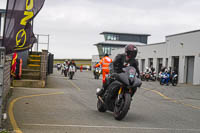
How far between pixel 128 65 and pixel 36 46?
2015 centimetres

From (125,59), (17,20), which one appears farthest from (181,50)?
(17,20)

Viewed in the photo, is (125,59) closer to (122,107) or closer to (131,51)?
(131,51)

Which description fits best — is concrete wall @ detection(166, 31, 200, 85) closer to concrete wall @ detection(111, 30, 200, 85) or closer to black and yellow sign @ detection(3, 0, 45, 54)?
concrete wall @ detection(111, 30, 200, 85)

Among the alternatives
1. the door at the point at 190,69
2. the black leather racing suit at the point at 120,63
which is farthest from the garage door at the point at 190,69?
the black leather racing suit at the point at 120,63

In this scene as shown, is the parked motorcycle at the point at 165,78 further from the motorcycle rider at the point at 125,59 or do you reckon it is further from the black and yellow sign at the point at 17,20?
the black and yellow sign at the point at 17,20

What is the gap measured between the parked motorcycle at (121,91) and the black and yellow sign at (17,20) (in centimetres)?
233

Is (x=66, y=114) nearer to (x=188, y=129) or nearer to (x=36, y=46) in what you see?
(x=188, y=129)

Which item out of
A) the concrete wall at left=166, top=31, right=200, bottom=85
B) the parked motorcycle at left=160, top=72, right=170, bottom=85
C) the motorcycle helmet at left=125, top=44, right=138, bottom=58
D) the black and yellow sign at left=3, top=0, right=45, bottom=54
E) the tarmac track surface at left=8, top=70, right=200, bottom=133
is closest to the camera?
the tarmac track surface at left=8, top=70, right=200, bottom=133

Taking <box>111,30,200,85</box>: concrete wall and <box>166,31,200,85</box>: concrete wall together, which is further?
<box>111,30,200,85</box>: concrete wall

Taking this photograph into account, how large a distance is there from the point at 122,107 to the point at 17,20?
2937 millimetres

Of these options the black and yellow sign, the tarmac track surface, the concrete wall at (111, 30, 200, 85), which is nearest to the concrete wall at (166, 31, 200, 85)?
the concrete wall at (111, 30, 200, 85)

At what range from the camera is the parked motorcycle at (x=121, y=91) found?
7.96m

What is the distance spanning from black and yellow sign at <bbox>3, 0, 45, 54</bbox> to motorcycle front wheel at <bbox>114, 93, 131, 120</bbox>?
258 centimetres

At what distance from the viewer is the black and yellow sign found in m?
7.37
